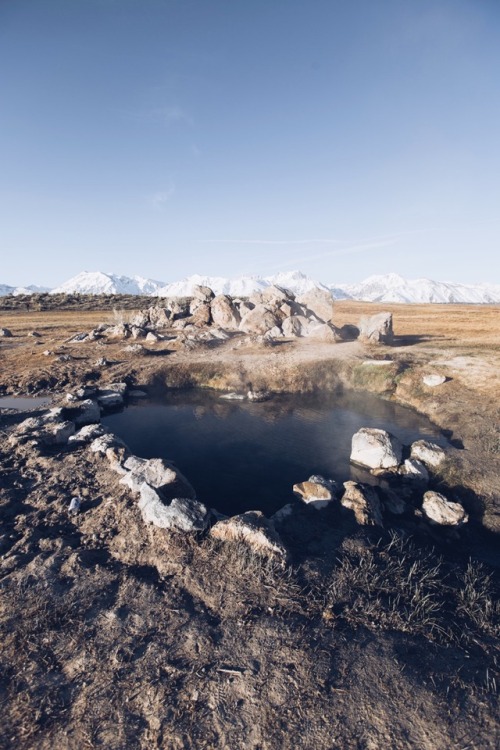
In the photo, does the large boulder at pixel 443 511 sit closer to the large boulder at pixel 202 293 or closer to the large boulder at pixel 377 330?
the large boulder at pixel 377 330

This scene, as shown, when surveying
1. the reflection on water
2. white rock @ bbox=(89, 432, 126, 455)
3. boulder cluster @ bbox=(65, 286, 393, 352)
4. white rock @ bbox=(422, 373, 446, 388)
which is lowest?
the reflection on water

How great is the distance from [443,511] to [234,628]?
11.4 meters

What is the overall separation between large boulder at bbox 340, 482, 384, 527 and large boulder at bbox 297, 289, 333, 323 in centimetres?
4337

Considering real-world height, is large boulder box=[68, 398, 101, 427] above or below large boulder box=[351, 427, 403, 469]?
above

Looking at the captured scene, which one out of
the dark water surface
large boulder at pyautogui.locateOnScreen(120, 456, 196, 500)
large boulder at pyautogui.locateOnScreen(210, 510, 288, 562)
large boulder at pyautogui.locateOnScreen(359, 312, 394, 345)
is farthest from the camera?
large boulder at pyautogui.locateOnScreen(359, 312, 394, 345)

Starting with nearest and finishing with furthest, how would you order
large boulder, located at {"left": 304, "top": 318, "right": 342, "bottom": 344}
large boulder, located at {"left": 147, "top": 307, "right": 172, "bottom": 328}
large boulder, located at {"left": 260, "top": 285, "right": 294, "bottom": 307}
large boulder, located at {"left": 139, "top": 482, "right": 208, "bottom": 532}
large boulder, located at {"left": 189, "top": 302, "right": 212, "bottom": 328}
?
large boulder, located at {"left": 139, "top": 482, "right": 208, "bottom": 532} < large boulder, located at {"left": 304, "top": 318, "right": 342, "bottom": 344} < large boulder, located at {"left": 260, "top": 285, "right": 294, "bottom": 307} < large boulder, located at {"left": 189, "top": 302, "right": 212, "bottom": 328} < large boulder, located at {"left": 147, "top": 307, "right": 172, "bottom": 328}

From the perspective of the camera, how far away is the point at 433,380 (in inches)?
1228

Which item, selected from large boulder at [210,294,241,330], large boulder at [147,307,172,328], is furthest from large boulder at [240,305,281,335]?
large boulder at [147,307,172,328]

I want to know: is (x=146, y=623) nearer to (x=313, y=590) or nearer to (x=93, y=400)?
(x=313, y=590)

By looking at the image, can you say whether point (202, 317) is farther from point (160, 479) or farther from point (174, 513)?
point (174, 513)

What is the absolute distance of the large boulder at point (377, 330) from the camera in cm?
4462

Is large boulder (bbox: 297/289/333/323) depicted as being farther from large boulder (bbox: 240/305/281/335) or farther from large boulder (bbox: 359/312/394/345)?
large boulder (bbox: 359/312/394/345)

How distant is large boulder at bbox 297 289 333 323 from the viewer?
58.2 metres

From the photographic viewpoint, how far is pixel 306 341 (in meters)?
45.6
